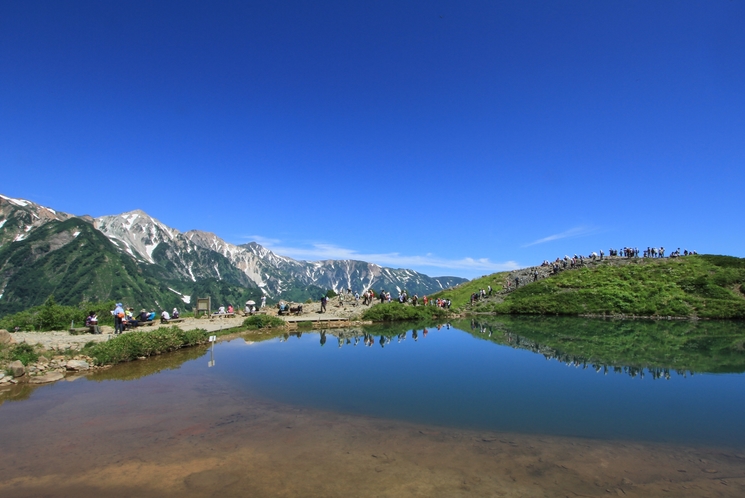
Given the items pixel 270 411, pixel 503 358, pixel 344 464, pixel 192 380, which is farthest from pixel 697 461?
pixel 192 380

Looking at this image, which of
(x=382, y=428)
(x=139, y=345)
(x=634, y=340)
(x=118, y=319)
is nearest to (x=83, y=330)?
(x=118, y=319)

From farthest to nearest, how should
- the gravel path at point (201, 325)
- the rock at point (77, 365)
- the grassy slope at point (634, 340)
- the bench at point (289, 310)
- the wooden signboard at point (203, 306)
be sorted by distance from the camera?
the bench at point (289, 310) → the wooden signboard at point (203, 306) → the grassy slope at point (634, 340) → the gravel path at point (201, 325) → the rock at point (77, 365)

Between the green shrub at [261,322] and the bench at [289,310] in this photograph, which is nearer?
the green shrub at [261,322]

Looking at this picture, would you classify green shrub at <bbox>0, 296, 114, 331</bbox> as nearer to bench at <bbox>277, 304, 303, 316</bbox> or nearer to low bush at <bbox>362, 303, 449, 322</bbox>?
bench at <bbox>277, 304, 303, 316</bbox>

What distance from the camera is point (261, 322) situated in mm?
39125

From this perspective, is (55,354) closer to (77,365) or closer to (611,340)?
(77,365)

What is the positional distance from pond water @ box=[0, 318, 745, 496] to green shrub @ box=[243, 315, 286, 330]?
13.1m

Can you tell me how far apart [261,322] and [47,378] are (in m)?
21.1

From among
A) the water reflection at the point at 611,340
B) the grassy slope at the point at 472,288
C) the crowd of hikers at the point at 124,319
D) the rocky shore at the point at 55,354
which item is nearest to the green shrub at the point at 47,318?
the crowd of hikers at the point at 124,319

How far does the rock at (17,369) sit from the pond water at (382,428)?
4.85 ft

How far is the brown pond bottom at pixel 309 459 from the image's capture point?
9.10m

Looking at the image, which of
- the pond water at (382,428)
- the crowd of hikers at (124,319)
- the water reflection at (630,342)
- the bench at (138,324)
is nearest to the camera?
the pond water at (382,428)

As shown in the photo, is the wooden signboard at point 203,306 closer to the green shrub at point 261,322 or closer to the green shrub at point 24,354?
the green shrub at point 261,322

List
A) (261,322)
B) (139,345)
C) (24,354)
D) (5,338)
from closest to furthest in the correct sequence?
(24,354)
(5,338)
(139,345)
(261,322)
